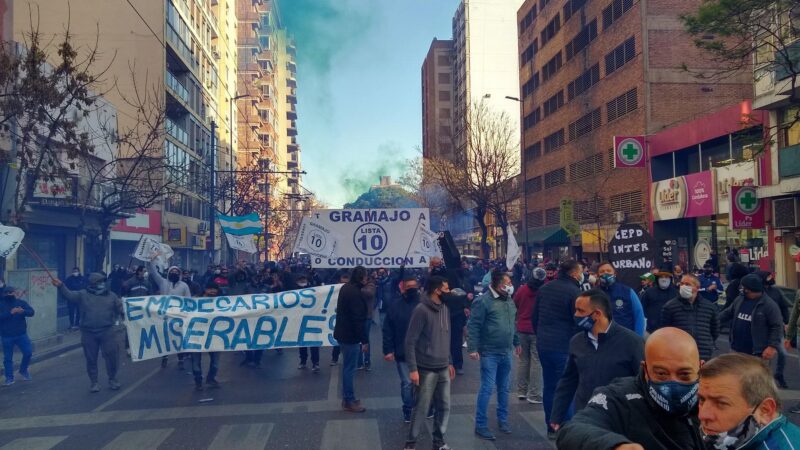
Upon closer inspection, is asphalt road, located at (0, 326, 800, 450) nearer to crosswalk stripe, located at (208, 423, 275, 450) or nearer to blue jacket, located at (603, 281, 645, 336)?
crosswalk stripe, located at (208, 423, 275, 450)

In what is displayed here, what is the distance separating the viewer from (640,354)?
4.34m

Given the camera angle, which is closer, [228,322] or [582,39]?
[228,322]

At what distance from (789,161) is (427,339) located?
20.7 m

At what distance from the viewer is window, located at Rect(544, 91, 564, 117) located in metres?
47.6

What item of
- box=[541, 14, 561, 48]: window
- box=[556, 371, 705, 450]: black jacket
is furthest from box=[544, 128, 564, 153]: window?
box=[556, 371, 705, 450]: black jacket

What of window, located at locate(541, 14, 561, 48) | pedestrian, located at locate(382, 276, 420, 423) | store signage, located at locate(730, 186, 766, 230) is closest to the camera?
pedestrian, located at locate(382, 276, 420, 423)

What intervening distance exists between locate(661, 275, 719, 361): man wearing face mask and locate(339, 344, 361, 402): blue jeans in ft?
12.9

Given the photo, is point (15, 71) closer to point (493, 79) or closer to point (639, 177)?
point (639, 177)

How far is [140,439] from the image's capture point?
23.9 feet

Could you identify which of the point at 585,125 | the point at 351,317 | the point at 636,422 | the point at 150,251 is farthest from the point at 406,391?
the point at 585,125

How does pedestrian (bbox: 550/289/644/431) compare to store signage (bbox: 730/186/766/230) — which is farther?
store signage (bbox: 730/186/766/230)

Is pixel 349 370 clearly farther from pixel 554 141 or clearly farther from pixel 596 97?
pixel 554 141

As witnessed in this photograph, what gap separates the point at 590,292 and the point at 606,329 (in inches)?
14.7

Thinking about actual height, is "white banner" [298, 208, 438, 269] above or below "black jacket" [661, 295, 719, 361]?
above
